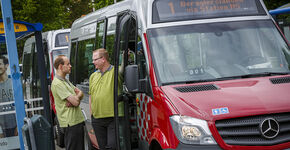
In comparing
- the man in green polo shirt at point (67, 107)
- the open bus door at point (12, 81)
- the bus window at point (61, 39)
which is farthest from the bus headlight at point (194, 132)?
the bus window at point (61, 39)

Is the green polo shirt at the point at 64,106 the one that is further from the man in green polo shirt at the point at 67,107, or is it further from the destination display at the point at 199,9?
the destination display at the point at 199,9

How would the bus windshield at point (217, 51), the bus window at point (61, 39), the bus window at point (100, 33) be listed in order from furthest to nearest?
the bus window at point (61, 39) < the bus window at point (100, 33) < the bus windshield at point (217, 51)

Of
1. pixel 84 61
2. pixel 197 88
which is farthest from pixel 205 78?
pixel 84 61

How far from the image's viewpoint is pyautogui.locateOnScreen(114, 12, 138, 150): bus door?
22.2 ft

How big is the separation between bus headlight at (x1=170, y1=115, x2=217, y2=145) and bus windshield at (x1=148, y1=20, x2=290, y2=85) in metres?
0.77

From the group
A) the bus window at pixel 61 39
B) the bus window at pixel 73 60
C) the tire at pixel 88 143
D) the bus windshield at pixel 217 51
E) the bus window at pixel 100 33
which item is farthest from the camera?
the bus window at pixel 61 39

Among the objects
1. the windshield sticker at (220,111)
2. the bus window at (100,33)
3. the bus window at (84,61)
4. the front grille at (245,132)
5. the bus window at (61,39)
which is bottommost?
the front grille at (245,132)

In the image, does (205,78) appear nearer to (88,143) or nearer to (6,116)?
(6,116)

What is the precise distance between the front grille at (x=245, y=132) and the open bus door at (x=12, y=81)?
2180 millimetres

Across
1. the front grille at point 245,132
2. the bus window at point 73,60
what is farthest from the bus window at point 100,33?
the front grille at point 245,132

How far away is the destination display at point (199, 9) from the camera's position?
246 inches

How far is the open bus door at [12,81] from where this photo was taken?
5430 millimetres

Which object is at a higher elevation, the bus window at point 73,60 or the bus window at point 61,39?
the bus window at point 61,39

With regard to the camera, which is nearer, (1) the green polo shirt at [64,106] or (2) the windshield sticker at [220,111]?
(2) the windshield sticker at [220,111]
